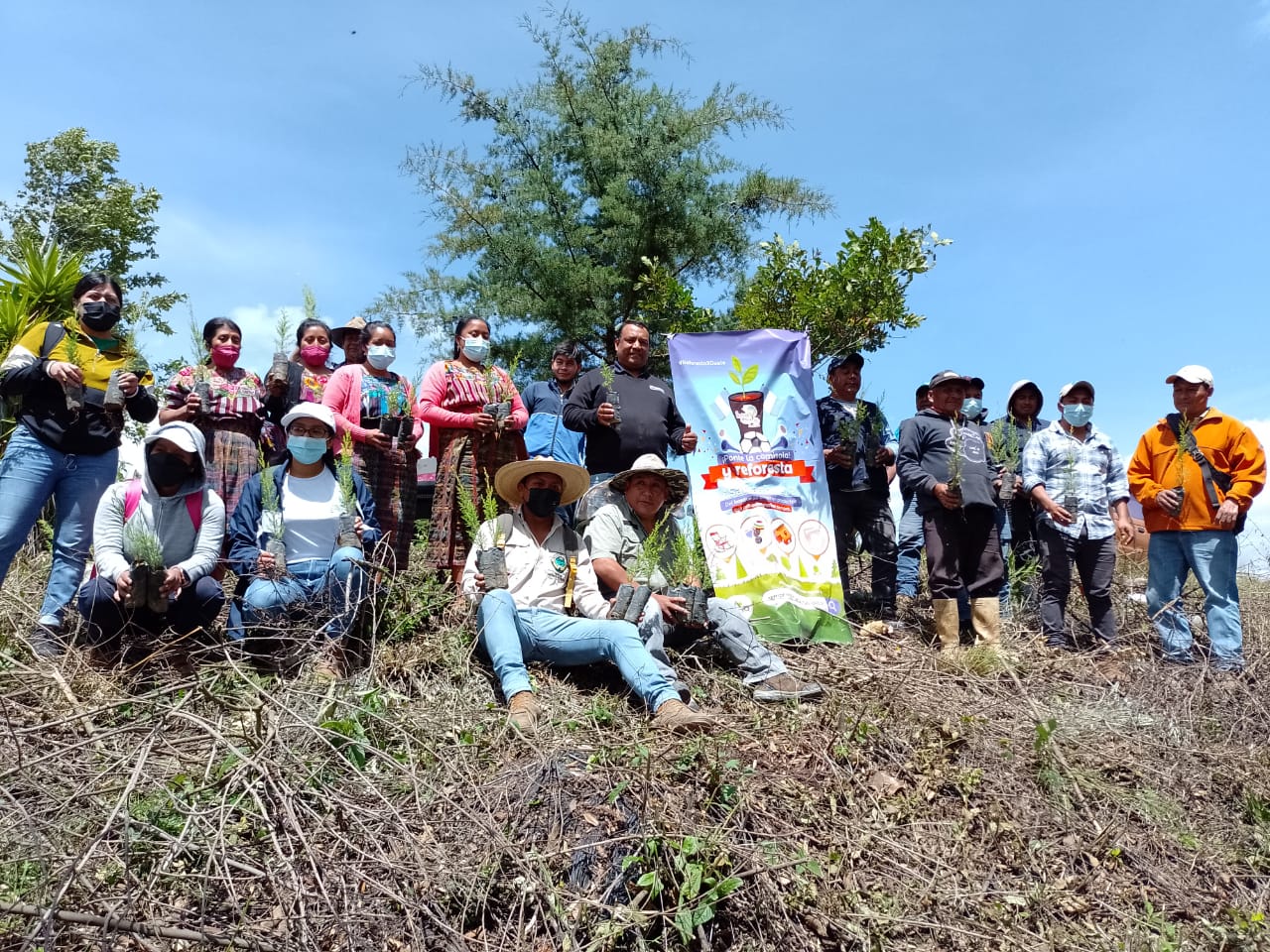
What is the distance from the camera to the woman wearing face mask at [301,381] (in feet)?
18.6

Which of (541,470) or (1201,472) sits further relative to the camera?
(1201,472)

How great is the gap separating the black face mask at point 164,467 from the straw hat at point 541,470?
1703 millimetres

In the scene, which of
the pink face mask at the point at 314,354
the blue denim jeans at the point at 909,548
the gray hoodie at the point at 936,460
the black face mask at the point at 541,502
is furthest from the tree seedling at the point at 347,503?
the blue denim jeans at the point at 909,548

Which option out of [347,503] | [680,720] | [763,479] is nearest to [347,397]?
[347,503]

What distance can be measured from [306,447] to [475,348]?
1.47 m

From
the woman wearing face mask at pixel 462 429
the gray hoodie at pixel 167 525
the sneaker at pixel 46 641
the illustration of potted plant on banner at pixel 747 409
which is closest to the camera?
the sneaker at pixel 46 641

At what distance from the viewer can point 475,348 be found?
242 inches

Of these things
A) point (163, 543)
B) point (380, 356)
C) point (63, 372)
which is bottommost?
point (163, 543)

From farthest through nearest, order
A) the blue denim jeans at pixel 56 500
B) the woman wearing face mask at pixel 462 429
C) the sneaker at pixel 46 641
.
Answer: the woman wearing face mask at pixel 462 429
the blue denim jeans at pixel 56 500
the sneaker at pixel 46 641

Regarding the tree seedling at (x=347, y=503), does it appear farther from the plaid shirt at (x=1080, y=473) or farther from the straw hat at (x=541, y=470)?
the plaid shirt at (x=1080, y=473)

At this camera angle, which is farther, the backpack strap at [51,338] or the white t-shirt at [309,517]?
the white t-shirt at [309,517]

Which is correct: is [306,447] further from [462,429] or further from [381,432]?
[462,429]

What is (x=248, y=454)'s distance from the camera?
552 cm

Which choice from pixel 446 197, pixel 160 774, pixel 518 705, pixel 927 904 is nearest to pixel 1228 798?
pixel 927 904
